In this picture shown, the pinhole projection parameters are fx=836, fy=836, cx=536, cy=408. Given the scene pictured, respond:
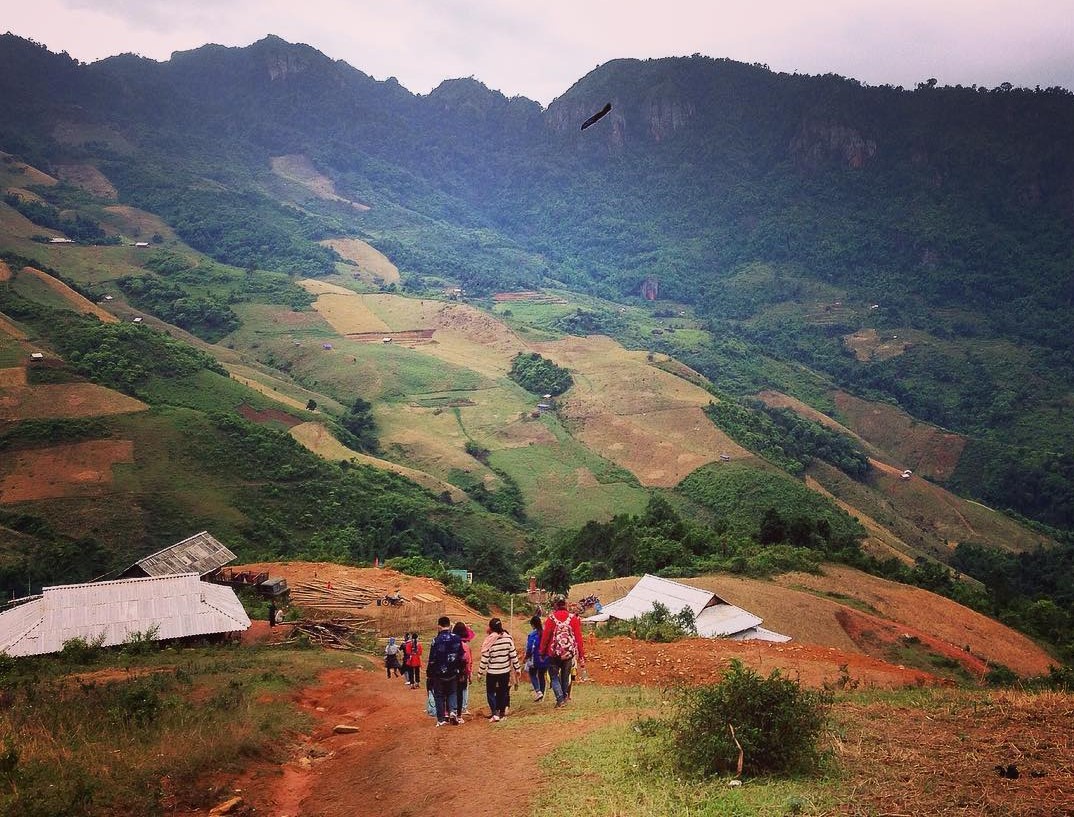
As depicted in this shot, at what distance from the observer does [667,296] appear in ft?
650

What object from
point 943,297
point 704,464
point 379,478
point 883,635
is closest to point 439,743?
point 883,635

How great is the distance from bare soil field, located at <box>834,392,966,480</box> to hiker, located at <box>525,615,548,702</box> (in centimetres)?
9203

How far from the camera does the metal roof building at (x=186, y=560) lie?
30562mm

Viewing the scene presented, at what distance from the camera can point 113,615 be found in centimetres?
2228

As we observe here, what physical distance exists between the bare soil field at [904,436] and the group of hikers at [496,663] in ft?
302

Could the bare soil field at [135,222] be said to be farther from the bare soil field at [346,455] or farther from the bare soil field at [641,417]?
the bare soil field at [346,455]

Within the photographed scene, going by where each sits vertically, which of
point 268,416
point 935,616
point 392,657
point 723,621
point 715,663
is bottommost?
point 935,616

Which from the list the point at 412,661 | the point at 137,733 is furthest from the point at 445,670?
the point at 412,661

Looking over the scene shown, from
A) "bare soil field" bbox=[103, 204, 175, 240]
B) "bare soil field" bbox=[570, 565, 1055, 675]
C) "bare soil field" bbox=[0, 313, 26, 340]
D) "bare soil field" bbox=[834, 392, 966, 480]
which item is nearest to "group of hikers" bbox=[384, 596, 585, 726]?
"bare soil field" bbox=[570, 565, 1055, 675]

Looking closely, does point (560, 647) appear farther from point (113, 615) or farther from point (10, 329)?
point (10, 329)

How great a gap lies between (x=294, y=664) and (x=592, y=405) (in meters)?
67.9

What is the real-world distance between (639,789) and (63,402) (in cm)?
5074

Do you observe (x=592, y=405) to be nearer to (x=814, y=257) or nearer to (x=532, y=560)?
(x=532, y=560)

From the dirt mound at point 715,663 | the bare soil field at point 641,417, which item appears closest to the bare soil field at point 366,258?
the bare soil field at point 641,417
